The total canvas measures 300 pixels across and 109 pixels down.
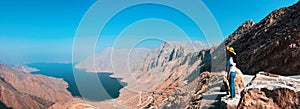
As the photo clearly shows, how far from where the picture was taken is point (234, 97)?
32.8 feet

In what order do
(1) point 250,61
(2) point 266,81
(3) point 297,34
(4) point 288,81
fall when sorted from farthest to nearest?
1. (1) point 250,61
2. (3) point 297,34
3. (2) point 266,81
4. (4) point 288,81

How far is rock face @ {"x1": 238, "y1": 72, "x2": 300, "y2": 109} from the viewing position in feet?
25.0

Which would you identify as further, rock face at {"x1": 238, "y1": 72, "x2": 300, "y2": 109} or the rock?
the rock

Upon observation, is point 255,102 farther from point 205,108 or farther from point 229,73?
point 205,108

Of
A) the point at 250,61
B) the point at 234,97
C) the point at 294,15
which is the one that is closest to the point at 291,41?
the point at 250,61

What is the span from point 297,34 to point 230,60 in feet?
70.8

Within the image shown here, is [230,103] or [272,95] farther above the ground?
[272,95]

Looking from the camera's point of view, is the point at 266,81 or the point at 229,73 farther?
the point at 229,73

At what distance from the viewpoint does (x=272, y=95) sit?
794cm

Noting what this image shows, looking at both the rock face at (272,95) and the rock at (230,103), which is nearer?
the rock face at (272,95)

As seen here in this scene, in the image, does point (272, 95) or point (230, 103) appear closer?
point (272, 95)

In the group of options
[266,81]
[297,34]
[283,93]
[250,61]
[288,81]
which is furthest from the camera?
[250,61]

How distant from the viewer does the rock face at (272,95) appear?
25.0 feet

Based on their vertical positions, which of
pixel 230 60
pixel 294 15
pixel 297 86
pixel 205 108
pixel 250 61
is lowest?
pixel 205 108
